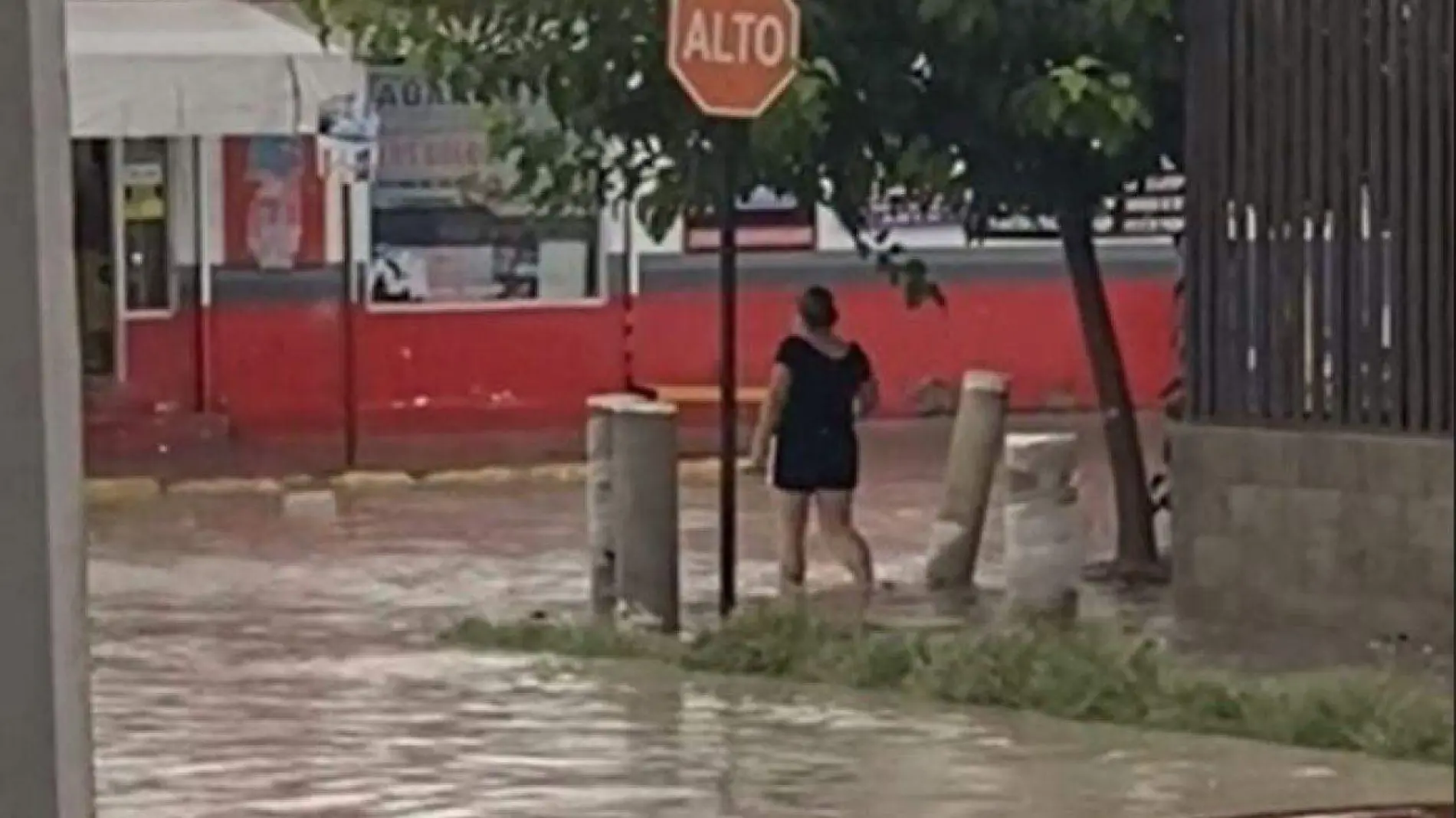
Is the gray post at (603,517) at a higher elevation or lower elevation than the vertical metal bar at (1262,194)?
lower

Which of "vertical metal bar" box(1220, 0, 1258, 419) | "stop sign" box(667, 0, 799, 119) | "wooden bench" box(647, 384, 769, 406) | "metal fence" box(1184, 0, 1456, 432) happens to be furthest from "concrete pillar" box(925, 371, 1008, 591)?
"wooden bench" box(647, 384, 769, 406)

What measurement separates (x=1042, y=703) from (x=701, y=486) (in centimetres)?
1315

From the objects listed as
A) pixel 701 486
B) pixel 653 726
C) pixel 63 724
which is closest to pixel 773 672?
pixel 653 726

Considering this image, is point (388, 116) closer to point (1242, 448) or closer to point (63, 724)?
point (1242, 448)

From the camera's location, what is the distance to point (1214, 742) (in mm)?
13109

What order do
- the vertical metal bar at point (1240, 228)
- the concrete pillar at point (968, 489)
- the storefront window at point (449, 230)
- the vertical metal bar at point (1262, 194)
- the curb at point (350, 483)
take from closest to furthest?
the vertical metal bar at point (1262, 194)
the vertical metal bar at point (1240, 228)
the concrete pillar at point (968, 489)
the curb at point (350, 483)
the storefront window at point (449, 230)

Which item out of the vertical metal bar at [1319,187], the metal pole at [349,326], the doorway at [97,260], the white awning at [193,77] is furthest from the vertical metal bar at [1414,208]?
the doorway at [97,260]

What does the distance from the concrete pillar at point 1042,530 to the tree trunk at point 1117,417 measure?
167cm

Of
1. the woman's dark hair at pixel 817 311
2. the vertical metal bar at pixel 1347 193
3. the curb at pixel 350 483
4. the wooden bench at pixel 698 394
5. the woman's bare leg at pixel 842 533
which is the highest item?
the vertical metal bar at pixel 1347 193

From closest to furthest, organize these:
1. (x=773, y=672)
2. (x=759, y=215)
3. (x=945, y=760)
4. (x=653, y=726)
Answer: (x=945, y=760) < (x=653, y=726) < (x=773, y=672) < (x=759, y=215)

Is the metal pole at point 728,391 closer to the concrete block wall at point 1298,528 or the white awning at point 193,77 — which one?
the concrete block wall at point 1298,528

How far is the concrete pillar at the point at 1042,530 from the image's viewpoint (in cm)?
1795

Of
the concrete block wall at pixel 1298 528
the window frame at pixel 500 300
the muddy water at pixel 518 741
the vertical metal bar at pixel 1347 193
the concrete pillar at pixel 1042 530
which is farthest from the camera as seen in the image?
the window frame at pixel 500 300

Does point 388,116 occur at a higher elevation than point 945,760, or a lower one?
higher
